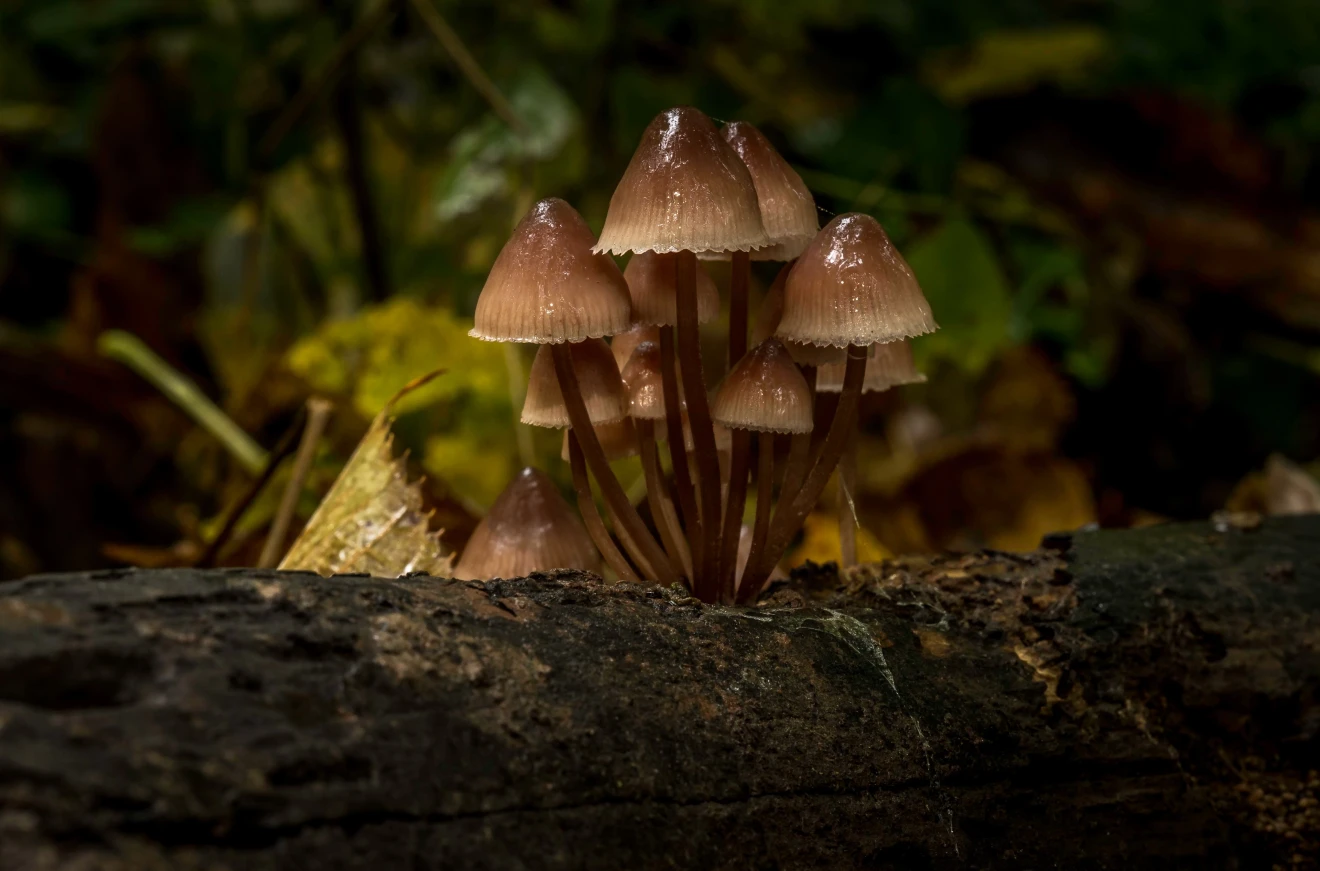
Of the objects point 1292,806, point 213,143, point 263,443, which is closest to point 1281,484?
point 1292,806

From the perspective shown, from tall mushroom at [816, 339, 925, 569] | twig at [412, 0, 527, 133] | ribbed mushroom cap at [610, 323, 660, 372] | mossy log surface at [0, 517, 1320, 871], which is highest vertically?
twig at [412, 0, 527, 133]

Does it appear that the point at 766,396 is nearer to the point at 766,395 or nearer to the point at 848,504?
the point at 766,395

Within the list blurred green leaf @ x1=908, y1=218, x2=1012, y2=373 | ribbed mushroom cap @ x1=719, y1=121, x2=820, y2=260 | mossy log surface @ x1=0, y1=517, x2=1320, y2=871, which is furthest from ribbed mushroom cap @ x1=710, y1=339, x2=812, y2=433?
blurred green leaf @ x1=908, y1=218, x2=1012, y2=373

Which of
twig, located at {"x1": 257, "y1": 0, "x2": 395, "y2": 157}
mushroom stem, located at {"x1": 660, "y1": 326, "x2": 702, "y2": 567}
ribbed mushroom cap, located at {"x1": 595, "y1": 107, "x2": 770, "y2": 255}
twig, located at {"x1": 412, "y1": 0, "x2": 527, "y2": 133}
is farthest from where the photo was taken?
twig, located at {"x1": 257, "y1": 0, "x2": 395, "y2": 157}

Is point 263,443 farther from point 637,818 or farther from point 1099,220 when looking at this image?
point 1099,220

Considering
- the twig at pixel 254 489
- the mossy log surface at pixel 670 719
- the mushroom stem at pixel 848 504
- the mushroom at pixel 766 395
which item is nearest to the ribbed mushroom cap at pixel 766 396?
the mushroom at pixel 766 395

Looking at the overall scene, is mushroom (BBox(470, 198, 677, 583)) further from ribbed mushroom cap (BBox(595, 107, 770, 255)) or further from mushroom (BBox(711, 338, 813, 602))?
mushroom (BBox(711, 338, 813, 602))

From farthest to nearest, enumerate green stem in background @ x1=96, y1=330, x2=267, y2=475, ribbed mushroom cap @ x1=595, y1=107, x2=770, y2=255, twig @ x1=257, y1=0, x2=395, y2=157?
1. twig @ x1=257, y1=0, x2=395, y2=157
2. green stem in background @ x1=96, y1=330, x2=267, y2=475
3. ribbed mushroom cap @ x1=595, y1=107, x2=770, y2=255

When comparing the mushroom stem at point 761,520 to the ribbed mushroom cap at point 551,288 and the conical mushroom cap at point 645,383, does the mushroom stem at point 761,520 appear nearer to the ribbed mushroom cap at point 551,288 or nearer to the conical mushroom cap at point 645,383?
the conical mushroom cap at point 645,383

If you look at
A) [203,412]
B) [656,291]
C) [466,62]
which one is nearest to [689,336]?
[656,291]
